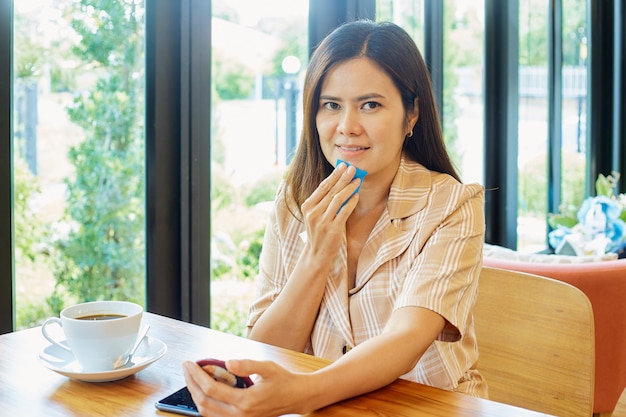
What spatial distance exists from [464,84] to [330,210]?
2.33m

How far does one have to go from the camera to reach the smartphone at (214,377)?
89 centimetres

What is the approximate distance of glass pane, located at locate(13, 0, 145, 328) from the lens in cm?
173

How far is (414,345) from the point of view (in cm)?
116

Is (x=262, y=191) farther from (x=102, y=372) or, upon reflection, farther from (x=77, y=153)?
(x=102, y=372)

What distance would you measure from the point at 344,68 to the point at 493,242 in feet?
8.22

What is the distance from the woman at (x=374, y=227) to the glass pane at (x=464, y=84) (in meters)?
1.92

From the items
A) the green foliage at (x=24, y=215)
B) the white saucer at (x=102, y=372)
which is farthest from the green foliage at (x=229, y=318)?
the white saucer at (x=102, y=372)

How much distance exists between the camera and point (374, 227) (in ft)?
4.93

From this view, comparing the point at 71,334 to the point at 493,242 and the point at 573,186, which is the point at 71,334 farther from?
the point at 573,186

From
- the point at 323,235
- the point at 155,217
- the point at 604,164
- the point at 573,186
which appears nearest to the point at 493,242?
the point at 573,186

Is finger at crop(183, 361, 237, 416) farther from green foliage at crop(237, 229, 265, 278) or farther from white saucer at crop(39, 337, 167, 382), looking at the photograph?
green foliage at crop(237, 229, 265, 278)

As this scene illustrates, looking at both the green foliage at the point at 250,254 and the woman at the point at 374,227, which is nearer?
the woman at the point at 374,227

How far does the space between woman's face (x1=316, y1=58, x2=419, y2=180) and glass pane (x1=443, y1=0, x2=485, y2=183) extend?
1960 mm

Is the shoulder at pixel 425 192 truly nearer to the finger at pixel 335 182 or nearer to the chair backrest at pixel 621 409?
the finger at pixel 335 182
